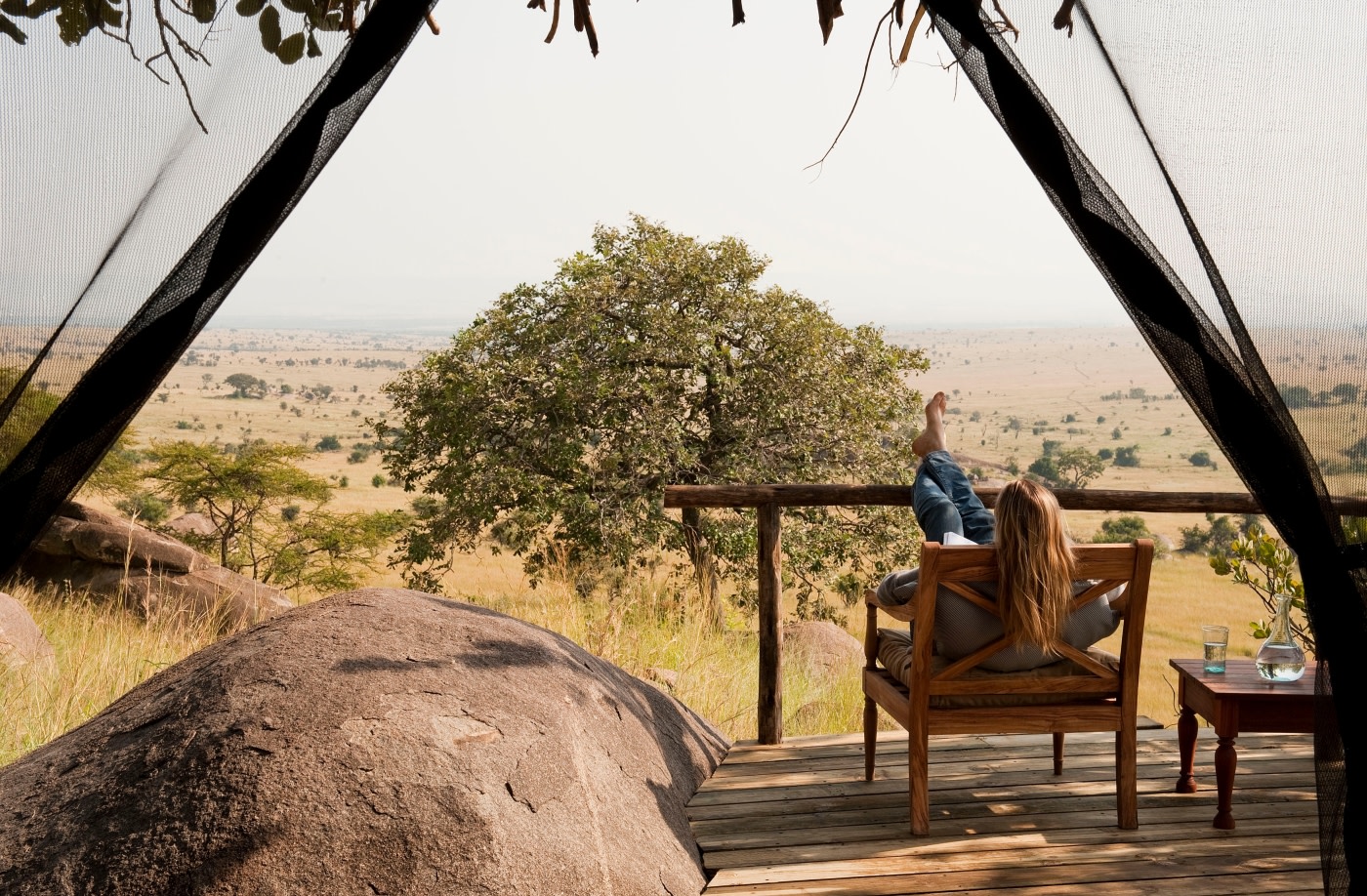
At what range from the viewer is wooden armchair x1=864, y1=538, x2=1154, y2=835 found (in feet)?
9.97

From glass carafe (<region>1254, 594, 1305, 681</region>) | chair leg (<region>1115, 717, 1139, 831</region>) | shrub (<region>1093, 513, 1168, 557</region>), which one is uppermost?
glass carafe (<region>1254, 594, 1305, 681</region>)

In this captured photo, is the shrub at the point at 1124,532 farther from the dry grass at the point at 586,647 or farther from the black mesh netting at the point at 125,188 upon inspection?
the black mesh netting at the point at 125,188

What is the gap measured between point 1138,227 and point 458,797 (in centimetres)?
183

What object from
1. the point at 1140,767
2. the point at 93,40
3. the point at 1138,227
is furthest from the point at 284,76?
the point at 1140,767

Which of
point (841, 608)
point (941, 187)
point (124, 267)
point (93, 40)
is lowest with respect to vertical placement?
point (841, 608)

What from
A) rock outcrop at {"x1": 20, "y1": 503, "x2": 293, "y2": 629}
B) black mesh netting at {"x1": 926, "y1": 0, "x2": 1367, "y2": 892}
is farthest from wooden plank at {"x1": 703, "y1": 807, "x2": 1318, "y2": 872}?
rock outcrop at {"x1": 20, "y1": 503, "x2": 293, "y2": 629}

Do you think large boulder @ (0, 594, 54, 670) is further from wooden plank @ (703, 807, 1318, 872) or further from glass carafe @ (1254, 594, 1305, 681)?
glass carafe @ (1254, 594, 1305, 681)

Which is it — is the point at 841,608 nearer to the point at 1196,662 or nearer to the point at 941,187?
the point at 1196,662

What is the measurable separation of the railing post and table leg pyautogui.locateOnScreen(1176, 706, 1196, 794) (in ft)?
4.42

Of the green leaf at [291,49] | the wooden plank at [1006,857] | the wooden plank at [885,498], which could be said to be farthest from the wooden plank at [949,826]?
the green leaf at [291,49]

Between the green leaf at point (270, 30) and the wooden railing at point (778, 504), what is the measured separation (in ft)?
8.39

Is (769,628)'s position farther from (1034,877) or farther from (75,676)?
(75,676)

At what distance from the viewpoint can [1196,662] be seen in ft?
11.6

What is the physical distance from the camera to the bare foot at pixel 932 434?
4.18 metres
